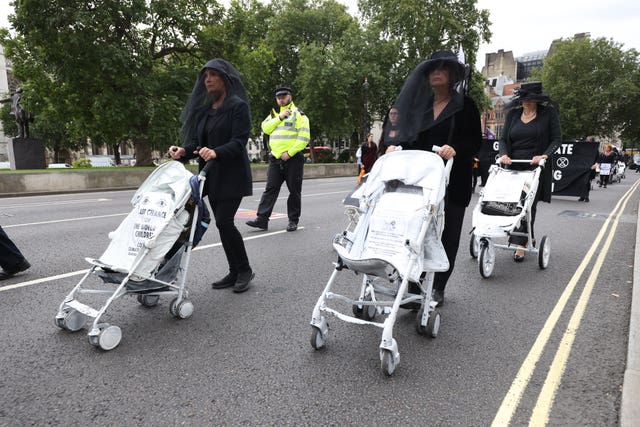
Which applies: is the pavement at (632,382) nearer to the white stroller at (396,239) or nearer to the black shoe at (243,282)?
the white stroller at (396,239)

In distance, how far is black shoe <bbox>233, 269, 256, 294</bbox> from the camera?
4318mm

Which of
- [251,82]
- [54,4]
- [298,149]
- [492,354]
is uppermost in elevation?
[54,4]

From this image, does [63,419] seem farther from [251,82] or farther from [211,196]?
[251,82]

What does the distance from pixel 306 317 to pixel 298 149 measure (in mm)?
4131

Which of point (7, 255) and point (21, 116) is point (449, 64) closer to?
point (7, 255)

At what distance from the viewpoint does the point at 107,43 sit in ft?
66.7

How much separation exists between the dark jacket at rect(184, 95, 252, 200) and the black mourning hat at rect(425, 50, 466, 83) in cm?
165

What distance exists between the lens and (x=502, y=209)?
5168 millimetres

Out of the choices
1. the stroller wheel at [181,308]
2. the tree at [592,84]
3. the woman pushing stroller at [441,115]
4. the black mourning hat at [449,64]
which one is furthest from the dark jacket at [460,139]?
the tree at [592,84]

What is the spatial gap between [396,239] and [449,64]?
1405 millimetres

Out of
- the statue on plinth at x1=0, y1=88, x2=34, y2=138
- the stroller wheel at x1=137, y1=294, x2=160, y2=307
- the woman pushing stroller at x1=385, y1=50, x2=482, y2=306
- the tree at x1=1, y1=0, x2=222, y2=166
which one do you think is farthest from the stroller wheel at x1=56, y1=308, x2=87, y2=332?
the statue on plinth at x1=0, y1=88, x2=34, y2=138

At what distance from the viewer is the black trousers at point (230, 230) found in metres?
4.10

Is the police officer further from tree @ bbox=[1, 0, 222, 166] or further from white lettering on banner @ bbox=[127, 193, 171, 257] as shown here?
tree @ bbox=[1, 0, 222, 166]

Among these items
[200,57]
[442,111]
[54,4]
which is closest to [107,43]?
[54,4]
